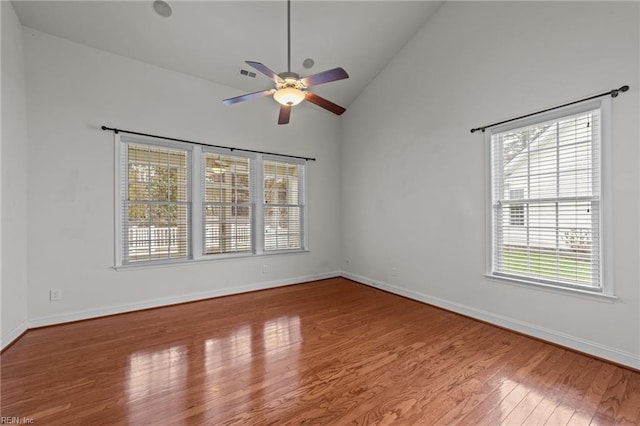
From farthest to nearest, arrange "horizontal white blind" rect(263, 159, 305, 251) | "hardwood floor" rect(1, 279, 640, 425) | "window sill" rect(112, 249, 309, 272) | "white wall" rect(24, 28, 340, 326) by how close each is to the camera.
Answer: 1. "horizontal white blind" rect(263, 159, 305, 251)
2. "window sill" rect(112, 249, 309, 272)
3. "white wall" rect(24, 28, 340, 326)
4. "hardwood floor" rect(1, 279, 640, 425)

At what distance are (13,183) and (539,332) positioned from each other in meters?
5.68

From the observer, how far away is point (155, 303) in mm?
3932

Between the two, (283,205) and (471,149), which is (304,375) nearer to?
(471,149)

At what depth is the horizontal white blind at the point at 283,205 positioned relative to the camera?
5.02m

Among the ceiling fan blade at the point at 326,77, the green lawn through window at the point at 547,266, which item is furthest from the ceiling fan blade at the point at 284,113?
the green lawn through window at the point at 547,266

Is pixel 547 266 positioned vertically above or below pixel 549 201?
below

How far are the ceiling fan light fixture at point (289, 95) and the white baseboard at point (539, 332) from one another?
3.22 meters

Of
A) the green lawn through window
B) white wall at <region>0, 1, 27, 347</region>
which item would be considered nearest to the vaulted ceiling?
white wall at <region>0, 1, 27, 347</region>

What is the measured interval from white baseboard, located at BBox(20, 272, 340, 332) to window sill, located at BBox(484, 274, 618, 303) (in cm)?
317

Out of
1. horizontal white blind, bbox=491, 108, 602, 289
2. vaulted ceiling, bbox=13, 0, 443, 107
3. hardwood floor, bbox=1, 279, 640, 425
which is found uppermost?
vaulted ceiling, bbox=13, 0, 443, 107

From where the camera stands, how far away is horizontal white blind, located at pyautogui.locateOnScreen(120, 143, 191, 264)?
3809mm

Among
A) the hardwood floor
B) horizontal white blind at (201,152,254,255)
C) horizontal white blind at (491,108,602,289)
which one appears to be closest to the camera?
the hardwood floor

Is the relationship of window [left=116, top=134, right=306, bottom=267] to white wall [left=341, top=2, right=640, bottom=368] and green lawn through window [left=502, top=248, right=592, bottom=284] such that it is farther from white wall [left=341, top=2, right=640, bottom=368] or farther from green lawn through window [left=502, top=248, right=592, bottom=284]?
green lawn through window [left=502, top=248, right=592, bottom=284]

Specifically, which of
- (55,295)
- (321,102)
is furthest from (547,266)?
(55,295)
